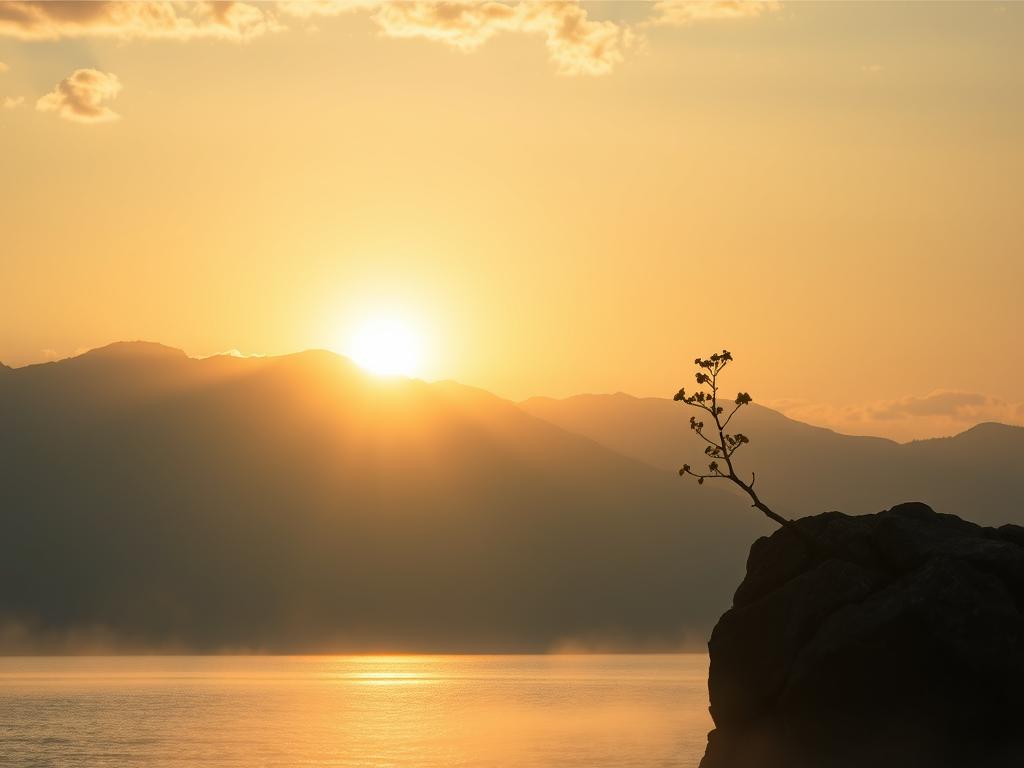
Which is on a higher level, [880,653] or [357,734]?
[880,653]

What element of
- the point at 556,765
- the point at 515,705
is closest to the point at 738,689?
the point at 556,765

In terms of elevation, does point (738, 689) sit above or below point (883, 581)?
below

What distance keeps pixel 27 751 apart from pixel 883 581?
294 ft

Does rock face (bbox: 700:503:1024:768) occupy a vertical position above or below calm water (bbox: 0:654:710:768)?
above

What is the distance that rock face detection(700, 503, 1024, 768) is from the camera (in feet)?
148

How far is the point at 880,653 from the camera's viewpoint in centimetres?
4600

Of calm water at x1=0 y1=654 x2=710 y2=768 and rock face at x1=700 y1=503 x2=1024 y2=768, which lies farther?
calm water at x1=0 y1=654 x2=710 y2=768

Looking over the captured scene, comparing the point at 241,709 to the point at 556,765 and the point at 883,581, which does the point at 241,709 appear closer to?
the point at 556,765

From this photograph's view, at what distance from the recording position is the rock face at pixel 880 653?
148 ft

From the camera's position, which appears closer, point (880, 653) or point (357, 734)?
point (880, 653)

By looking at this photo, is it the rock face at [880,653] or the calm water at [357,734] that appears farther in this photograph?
the calm water at [357,734]

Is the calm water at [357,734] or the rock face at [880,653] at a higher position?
the rock face at [880,653]

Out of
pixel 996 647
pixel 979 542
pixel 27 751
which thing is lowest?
pixel 27 751

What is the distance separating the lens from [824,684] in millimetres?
47281
